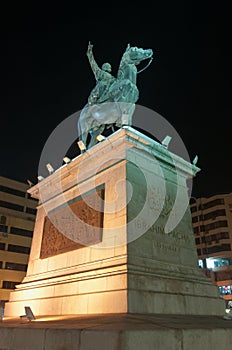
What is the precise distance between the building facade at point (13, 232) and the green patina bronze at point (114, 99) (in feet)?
120

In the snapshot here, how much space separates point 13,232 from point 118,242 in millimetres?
42503

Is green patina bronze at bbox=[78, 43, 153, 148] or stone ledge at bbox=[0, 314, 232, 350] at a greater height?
green patina bronze at bbox=[78, 43, 153, 148]

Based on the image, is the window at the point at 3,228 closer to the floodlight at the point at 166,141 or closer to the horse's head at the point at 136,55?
the horse's head at the point at 136,55

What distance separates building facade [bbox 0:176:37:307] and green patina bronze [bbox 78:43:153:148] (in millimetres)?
36653

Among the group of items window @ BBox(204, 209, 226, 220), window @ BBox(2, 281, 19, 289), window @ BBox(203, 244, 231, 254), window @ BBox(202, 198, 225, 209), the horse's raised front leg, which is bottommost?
window @ BBox(2, 281, 19, 289)

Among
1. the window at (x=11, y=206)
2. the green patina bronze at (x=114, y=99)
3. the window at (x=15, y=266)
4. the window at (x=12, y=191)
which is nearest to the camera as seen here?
the green patina bronze at (x=114, y=99)

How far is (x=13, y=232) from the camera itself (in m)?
46.4

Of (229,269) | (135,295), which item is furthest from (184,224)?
(229,269)

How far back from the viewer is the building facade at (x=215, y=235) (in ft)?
174

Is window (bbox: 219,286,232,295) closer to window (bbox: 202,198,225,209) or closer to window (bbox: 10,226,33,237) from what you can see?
window (bbox: 202,198,225,209)

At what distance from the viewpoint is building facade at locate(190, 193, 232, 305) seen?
5309cm

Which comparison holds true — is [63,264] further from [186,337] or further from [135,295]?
[186,337]

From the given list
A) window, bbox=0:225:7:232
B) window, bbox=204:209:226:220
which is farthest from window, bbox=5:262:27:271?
window, bbox=204:209:226:220

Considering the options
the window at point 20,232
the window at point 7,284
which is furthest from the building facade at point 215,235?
the window at point 7,284
